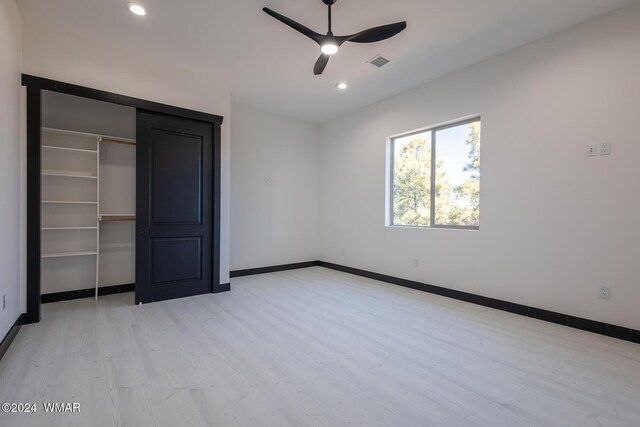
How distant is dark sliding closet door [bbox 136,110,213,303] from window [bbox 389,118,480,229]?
2.87 m

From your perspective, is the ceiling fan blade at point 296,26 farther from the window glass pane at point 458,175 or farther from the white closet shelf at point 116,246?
Answer: the white closet shelf at point 116,246

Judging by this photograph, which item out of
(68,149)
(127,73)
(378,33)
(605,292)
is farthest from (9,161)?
(605,292)

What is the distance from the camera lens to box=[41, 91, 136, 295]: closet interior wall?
136 inches

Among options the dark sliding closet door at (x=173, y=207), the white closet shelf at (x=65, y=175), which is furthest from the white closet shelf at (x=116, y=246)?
the white closet shelf at (x=65, y=175)

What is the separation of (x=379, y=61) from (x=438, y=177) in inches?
69.2

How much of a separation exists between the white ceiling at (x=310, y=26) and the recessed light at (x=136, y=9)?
5 cm

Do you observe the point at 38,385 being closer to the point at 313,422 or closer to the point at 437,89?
the point at 313,422

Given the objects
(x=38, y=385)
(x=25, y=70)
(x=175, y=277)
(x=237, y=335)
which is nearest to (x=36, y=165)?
(x=25, y=70)

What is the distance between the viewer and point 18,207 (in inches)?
106

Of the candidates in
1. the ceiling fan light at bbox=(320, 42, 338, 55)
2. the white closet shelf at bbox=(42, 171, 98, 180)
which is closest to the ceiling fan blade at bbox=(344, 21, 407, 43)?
the ceiling fan light at bbox=(320, 42, 338, 55)

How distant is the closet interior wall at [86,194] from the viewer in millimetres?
3451

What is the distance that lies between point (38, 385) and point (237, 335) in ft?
4.23

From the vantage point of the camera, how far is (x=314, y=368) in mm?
2068

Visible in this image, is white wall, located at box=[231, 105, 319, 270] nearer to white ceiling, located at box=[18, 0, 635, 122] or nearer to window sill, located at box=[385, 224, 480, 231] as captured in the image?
white ceiling, located at box=[18, 0, 635, 122]
